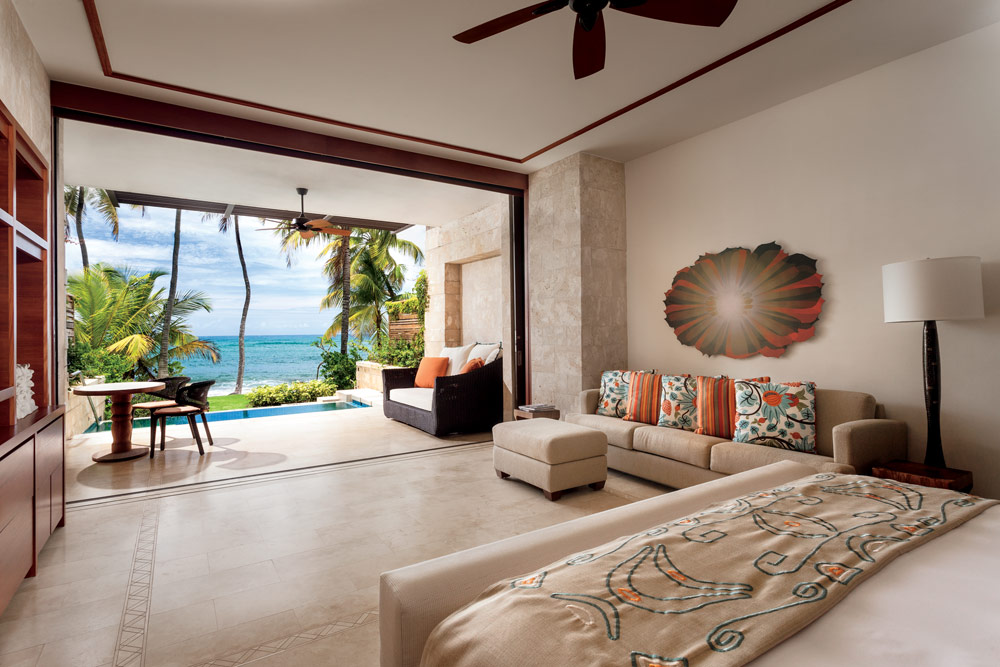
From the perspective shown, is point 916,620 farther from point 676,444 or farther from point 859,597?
point 676,444

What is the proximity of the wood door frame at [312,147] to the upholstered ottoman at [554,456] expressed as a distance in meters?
1.80

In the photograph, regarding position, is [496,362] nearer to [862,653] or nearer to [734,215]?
[734,215]

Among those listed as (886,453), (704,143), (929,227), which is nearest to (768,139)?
(704,143)

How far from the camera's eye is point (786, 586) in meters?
1.03

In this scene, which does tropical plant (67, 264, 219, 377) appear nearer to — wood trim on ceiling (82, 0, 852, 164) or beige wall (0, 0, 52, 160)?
beige wall (0, 0, 52, 160)

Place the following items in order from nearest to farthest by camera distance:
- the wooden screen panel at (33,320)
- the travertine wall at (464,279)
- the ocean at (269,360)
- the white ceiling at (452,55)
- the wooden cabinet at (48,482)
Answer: the wooden cabinet at (48,482) < the white ceiling at (452,55) < the wooden screen panel at (33,320) < the travertine wall at (464,279) < the ocean at (269,360)

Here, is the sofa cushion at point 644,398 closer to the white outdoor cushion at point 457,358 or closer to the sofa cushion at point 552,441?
the sofa cushion at point 552,441

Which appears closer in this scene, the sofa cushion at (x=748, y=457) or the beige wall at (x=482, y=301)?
the sofa cushion at (x=748, y=457)

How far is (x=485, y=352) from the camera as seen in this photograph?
6164 mm

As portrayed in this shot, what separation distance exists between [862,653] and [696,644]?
27cm

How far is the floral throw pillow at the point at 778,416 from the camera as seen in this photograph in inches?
122

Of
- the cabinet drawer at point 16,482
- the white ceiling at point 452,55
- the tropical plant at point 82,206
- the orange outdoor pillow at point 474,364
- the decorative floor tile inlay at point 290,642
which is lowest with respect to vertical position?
the decorative floor tile inlay at point 290,642

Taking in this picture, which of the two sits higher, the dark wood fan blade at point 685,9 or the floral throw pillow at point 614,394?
the dark wood fan blade at point 685,9

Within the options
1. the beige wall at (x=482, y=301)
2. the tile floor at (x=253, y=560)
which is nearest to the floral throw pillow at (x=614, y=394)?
the tile floor at (x=253, y=560)
